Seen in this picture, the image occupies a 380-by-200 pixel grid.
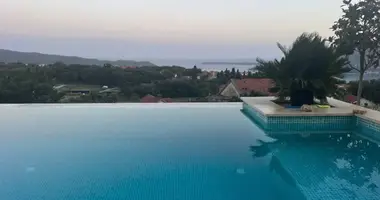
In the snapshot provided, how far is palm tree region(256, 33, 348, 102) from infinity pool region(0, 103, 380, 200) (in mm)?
1261

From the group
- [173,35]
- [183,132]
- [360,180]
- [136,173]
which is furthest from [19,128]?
[173,35]

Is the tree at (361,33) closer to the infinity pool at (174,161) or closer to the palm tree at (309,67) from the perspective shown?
the palm tree at (309,67)

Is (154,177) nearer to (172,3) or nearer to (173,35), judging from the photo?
(172,3)

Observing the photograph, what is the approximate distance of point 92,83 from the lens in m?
18.8

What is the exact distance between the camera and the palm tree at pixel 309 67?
733 cm

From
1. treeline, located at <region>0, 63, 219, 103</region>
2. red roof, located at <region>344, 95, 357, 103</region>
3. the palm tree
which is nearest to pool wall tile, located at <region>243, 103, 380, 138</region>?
the palm tree

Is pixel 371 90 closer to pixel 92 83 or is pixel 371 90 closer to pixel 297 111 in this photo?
pixel 297 111

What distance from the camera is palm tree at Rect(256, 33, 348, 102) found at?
24.0 ft

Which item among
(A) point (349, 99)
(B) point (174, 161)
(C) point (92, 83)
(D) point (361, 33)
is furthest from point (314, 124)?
(C) point (92, 83)

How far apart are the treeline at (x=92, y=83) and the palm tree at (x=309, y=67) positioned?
7208 millimetres

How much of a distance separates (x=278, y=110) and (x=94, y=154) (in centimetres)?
364

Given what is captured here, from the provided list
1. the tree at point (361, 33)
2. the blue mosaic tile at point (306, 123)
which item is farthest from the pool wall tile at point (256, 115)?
the tree at point (361, 33)

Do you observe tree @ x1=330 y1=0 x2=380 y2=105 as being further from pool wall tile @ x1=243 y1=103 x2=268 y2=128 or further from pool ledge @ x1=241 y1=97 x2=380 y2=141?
pool wall tile @ x1=243 y1=103 x2=268 y2=128

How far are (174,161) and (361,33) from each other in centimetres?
620
